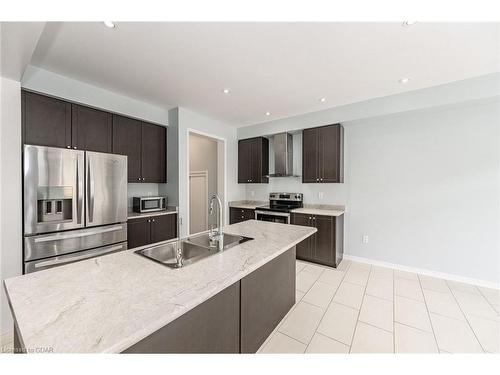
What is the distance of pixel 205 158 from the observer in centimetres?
529

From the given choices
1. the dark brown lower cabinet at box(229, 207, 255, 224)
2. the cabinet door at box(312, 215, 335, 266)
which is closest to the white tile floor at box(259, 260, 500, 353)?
the cabinet door at box(312, 215, 335, 266)

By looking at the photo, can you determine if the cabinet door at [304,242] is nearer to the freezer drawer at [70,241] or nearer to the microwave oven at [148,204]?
the microwave oven at [148,204]

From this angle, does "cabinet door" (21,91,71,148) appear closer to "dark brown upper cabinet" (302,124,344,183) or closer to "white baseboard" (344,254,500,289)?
"dark brown upper cabinet" (302,124,344,183)

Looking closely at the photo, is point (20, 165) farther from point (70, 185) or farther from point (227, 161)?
point (227, 161)

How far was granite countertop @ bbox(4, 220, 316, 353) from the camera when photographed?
25.9 inches

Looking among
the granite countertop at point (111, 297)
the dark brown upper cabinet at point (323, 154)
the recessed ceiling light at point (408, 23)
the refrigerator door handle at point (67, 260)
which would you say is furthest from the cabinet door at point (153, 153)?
the recessed ceiling light at point (408, 23)

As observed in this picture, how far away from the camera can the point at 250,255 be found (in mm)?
1389

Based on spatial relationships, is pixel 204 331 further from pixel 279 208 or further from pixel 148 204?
pixel 279 208

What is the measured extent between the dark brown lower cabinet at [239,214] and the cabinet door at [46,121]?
294 centimetres

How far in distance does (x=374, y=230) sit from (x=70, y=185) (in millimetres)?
4308

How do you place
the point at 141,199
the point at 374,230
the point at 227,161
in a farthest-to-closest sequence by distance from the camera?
the point at 227,161
the point at 374,230
the point at 141,199

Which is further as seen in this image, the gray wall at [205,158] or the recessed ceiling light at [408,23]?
the gray wall at [205,158]

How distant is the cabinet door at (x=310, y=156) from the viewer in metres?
3.74
